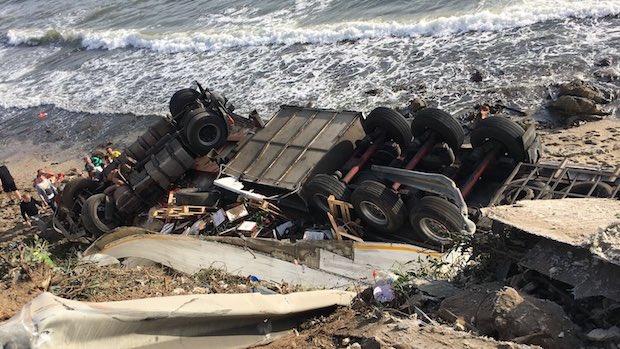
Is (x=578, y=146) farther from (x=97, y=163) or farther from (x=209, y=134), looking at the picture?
(x=97, y=163)

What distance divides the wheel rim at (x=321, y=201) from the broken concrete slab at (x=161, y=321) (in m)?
3.09

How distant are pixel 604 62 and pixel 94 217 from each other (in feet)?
38.1

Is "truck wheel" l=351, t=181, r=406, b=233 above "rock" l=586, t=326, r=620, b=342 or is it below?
below

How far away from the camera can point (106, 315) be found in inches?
138

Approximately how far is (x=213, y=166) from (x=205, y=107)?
3.87 ft

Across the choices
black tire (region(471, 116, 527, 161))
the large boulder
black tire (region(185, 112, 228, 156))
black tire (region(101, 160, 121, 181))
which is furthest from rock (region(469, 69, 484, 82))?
the large boulder

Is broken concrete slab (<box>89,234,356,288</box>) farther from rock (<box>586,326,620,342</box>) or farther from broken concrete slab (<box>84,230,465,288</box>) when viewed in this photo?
rock (<box>586,326,620,342</box>)

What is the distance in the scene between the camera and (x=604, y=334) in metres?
3.23

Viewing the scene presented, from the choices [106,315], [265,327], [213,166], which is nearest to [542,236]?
[265,327]

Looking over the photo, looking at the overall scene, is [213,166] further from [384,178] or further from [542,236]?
[542,236]

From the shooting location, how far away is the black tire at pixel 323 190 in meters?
7.69

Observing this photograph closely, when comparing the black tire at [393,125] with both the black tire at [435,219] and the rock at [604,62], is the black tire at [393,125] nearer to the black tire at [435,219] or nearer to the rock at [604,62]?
the black tire at [435,219]

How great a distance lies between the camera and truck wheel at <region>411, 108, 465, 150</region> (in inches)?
305

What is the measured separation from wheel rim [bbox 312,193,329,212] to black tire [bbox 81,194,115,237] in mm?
4171
